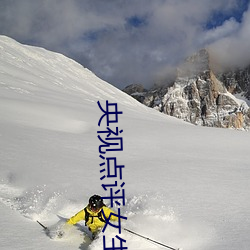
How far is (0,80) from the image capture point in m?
29.8

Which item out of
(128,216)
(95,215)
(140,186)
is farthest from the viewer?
(140,186)

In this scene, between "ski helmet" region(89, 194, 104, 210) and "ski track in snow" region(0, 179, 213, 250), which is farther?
"ski helmet" region(89, 194, 104, 210)

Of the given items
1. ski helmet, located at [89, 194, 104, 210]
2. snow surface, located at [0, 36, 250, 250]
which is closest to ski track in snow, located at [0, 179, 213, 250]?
snow surface, located at [0, 36, 250, 250]

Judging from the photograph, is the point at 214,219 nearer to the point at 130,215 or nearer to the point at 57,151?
the point at 130,215

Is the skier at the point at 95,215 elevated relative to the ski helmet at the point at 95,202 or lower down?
lower down

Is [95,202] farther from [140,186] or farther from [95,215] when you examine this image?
[140,186]

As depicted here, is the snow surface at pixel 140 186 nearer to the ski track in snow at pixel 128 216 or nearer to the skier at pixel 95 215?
the ski track in snow at pixel 128 216

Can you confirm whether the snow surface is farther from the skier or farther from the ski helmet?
the ski helmet

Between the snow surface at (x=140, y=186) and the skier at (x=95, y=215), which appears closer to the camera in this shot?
the snow surface at (x=140, y=186)

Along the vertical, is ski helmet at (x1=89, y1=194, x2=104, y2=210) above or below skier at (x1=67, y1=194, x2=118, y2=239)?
above

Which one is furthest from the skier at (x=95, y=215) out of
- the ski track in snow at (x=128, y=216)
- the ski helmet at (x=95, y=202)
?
the ski track in snow at (x=128, y=216)

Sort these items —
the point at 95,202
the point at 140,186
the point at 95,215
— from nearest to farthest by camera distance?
1. the point at 95,202
2. the point at 95,215
3. the point at 140,186

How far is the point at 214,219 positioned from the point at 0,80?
2829 cm

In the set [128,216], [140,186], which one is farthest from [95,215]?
[140,186]
